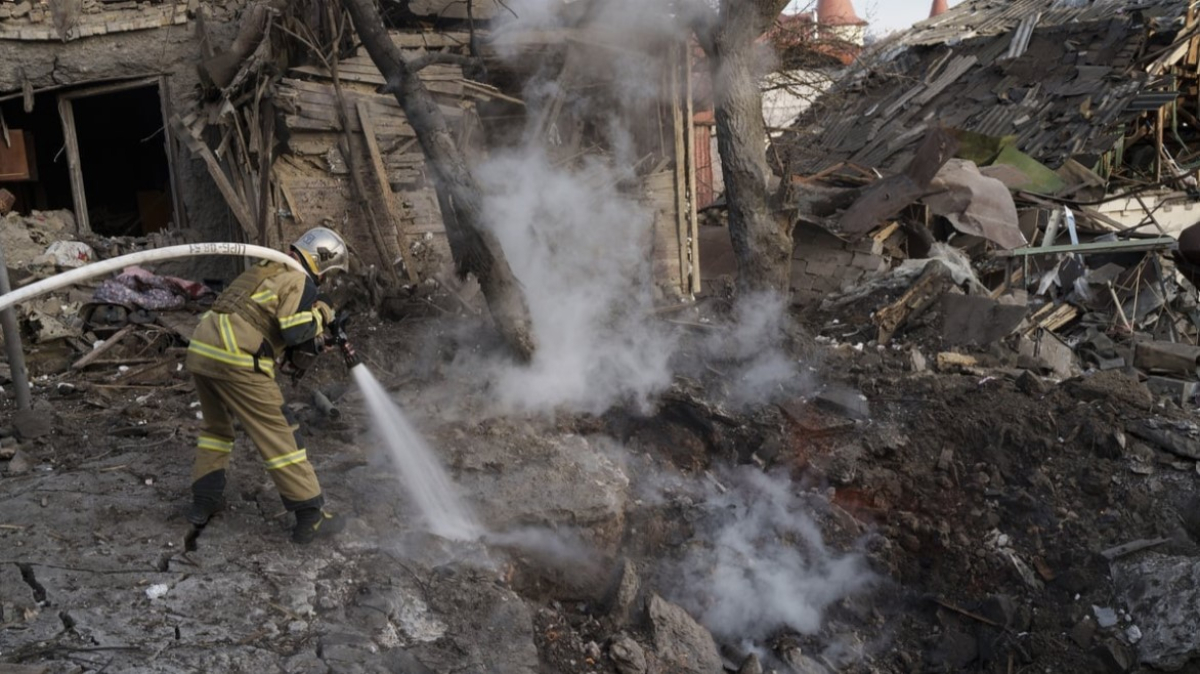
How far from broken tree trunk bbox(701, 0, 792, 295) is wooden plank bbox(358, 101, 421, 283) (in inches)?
129

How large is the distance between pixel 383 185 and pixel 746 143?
3.64 metres

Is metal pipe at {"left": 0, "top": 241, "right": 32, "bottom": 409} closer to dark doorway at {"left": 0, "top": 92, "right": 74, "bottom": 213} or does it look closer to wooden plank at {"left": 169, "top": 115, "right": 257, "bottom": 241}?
wooden plank at {"left": 169, "top": 115, "right": 257, "bottom": 241}

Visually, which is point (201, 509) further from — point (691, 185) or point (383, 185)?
point (691, 185)

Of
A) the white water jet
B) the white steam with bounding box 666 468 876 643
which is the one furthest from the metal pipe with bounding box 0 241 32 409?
the white steam with bounding box 666 468 876 643

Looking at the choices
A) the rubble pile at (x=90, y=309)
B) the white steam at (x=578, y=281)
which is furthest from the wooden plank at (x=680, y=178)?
the rubble pile at (x=90, y=309)

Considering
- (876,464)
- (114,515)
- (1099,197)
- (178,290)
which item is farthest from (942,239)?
(114,515)

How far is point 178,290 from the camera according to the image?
837 centimetres

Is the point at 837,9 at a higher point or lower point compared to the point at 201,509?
higher

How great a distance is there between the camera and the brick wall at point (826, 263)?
10.4m

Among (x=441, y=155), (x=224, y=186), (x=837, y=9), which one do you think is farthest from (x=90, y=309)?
(x=837, y=9)

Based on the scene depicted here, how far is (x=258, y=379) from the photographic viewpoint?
181 inches

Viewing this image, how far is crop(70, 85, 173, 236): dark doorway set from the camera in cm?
1073

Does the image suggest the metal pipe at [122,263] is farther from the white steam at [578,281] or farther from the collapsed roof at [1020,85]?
the collapsed roof at [1020,85]

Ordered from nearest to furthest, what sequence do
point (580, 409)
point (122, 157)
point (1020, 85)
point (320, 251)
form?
point (320, 251) < point (580, 409) < point (122, 157) < point (1020, 85)
